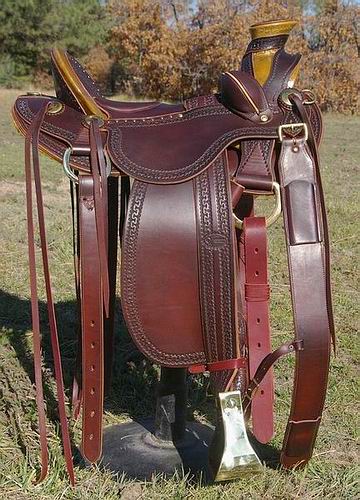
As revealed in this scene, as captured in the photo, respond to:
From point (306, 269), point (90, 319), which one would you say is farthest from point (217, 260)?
point (90, 319)

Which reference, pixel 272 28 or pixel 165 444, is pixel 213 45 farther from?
pixel 165 444

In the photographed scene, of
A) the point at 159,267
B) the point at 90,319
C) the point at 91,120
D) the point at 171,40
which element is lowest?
the point at 90,319

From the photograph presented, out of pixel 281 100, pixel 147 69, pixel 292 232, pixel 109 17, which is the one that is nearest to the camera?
pixel 292 232

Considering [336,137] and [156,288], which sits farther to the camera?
[336,137]

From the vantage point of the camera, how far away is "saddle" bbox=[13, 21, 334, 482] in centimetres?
159

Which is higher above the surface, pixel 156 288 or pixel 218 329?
pixel 156 288

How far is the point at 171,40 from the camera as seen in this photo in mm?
22641

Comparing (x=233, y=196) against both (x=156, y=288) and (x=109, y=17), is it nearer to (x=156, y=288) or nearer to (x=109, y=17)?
(x=156, y=288)

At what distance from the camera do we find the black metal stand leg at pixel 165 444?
196 centimetres

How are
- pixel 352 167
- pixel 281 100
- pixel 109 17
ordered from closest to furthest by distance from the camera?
pixel 281 100 → pixel 352 167 → pixel 109 17

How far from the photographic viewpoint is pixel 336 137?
11664mm

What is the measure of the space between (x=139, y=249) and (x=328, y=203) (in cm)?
448

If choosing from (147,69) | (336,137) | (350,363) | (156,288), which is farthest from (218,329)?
(147,69)

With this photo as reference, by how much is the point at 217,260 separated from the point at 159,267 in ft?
0.49
